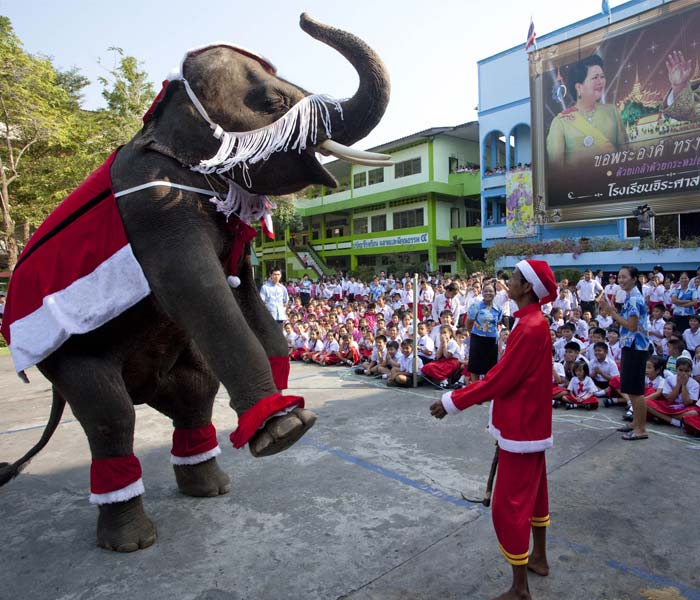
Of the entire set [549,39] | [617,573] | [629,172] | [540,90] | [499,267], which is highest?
[549,39]

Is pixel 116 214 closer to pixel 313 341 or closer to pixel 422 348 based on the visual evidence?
pixel 422 348

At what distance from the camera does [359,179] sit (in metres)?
30.7

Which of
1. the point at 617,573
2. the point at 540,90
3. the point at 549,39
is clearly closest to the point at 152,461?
the point at 617,573

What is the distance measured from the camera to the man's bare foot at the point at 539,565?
7.88 feet

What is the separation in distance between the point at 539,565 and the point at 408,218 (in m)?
26.1

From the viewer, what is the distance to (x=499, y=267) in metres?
19.6

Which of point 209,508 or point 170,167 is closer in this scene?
point 170,167

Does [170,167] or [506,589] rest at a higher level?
[170,167]

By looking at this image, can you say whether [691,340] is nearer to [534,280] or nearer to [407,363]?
[407,363]

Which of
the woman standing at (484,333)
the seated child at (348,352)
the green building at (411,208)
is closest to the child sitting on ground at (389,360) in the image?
the seated child at (348,352)

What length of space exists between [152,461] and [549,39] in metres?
21.3

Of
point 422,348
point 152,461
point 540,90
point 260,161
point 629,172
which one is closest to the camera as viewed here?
point 260,161

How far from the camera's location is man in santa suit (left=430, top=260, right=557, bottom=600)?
2201mm

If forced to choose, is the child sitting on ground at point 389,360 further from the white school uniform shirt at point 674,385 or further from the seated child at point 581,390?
the white school uniform shirt at point 674,385
